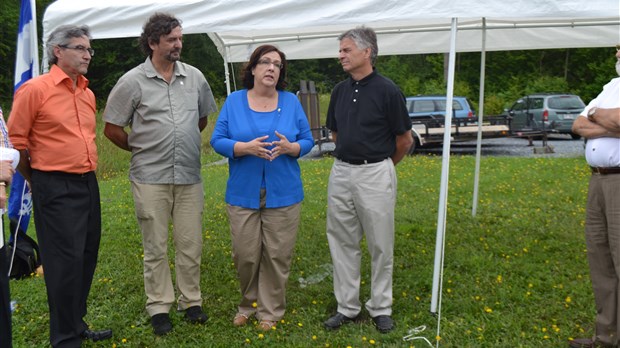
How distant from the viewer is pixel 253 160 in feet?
12.3

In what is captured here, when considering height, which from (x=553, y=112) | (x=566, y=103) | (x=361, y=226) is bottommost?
(x=553, y=112)

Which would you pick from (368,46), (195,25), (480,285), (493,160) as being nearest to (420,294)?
(480,285)

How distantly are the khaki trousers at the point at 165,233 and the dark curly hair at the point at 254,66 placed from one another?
78cm

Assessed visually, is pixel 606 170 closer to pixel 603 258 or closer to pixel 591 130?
pixel 591 130

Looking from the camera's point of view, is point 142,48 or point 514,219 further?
point 514,219

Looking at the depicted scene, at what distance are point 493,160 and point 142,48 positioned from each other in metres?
9.72

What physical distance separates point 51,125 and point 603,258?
10.9 ft

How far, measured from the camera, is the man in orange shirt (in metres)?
3.33

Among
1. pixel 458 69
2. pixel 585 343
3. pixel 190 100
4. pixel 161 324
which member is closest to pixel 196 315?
pixel 161 324

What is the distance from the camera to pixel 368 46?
3.76 m

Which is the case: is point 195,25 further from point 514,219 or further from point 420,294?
point 514,219

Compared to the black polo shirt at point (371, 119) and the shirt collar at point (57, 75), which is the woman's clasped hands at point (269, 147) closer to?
the black polo shirt at point (371, 119)

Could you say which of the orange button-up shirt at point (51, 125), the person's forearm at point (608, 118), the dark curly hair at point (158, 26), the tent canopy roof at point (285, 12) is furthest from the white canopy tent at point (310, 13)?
the person's forearm at point (608, 118)

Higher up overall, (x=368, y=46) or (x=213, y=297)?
(x=368, y=46)
